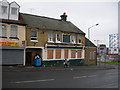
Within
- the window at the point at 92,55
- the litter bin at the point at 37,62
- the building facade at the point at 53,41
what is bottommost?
the litter bin at the point at 37,62

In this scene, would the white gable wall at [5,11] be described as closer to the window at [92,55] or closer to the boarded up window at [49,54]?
the boarded up window at [49,54]

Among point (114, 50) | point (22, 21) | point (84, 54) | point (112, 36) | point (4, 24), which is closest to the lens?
point (4, 24)

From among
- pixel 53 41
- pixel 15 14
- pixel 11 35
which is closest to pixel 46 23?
pixel 53 41

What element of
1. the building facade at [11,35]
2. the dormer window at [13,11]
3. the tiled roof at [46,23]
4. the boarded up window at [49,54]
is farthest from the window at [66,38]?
the dormer window at [13,11]

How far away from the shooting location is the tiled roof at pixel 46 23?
2946 centimetres

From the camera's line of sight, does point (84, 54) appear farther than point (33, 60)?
Yes

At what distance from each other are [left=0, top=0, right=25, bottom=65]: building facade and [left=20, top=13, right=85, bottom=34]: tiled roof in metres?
2.10

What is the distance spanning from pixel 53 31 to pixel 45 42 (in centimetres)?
249

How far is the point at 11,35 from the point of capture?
26266mm

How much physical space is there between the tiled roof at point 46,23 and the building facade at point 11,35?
2.10 m

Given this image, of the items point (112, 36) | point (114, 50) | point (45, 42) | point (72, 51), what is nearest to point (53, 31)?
point (45, 42)

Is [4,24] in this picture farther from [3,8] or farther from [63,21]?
[63,21]

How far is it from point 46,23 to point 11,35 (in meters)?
7.39

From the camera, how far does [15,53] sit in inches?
1038
